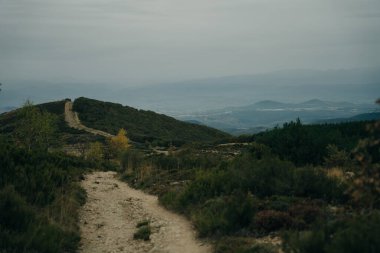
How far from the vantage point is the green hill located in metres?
87.6

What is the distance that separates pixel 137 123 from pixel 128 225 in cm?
8193

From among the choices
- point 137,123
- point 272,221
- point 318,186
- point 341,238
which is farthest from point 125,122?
point 341,238

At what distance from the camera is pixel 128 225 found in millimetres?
15086

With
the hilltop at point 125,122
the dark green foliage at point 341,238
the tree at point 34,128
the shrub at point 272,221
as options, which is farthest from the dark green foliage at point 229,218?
the hilltop at point 125,122

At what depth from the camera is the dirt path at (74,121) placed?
240 ft

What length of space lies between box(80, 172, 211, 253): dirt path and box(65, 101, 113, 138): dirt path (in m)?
50.2

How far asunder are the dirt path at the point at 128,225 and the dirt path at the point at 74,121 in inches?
1978

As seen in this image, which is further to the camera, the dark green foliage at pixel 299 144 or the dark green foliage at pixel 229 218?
the dark green foliage at pixel 299 144

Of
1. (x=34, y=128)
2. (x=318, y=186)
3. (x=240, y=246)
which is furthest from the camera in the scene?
(x=34, y=128)

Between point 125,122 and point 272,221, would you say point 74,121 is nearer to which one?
point 125,122

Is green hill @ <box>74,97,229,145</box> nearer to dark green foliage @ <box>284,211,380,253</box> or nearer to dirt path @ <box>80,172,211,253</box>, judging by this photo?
dirt path @ <box>80,172,211,253</box>

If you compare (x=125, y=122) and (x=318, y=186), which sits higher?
(x=125, y=122)

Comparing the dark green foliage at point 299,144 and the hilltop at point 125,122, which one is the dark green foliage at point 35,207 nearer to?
the dark green foliage at point 299,144

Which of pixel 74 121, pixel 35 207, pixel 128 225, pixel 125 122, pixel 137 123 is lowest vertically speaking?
pixel 128 225
